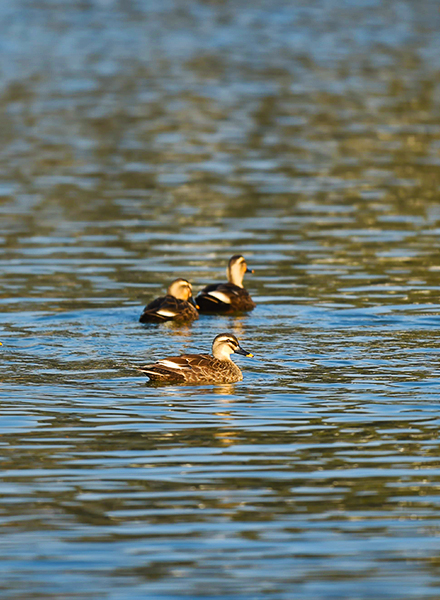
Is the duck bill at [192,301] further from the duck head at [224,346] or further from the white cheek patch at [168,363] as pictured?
the white cheek patch at [168,363]

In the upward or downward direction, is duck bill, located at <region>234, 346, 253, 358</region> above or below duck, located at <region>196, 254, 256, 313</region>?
below

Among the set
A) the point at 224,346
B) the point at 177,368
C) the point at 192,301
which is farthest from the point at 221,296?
the point at 177,368

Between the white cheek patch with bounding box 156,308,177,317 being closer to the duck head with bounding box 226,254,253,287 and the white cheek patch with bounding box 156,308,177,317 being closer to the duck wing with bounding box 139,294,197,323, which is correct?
the duck wing with bounding box 139,294,197,323

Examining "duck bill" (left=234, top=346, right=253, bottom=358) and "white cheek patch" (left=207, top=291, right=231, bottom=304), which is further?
"white cheek patch" (left=207, top=291, right=231, bottom=304)

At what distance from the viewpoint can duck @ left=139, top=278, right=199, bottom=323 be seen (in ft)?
57.3

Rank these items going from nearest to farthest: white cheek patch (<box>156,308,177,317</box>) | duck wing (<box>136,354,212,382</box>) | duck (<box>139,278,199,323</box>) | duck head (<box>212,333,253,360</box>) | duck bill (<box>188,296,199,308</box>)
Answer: duck wing (<box>136,354,212,382</box>) → duck head (<box>212,333,253,360</box>) → white cheek patch (<box>156,308,177,317</box>) → duck (<box>139,278,199,323</box>) → duck bill (<box>188,296,199,308</box>)

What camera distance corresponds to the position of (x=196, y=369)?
1422 centimetres

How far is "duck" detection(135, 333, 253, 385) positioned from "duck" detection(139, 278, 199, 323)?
2930 millimetres

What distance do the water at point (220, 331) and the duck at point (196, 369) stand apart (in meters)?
0.15

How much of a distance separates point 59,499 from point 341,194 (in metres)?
19.3

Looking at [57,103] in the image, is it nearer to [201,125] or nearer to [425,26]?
[201,125]

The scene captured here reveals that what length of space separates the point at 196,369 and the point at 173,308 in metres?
3.43

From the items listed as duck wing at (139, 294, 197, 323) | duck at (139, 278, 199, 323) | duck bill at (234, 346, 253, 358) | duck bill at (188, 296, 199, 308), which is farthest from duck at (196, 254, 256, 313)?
duck bill at (234, 346, 253, 358)

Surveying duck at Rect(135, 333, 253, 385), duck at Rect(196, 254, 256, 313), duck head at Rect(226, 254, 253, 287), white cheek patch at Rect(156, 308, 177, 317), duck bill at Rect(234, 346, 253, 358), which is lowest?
duck at Rect(135, 333, 253, 385)
